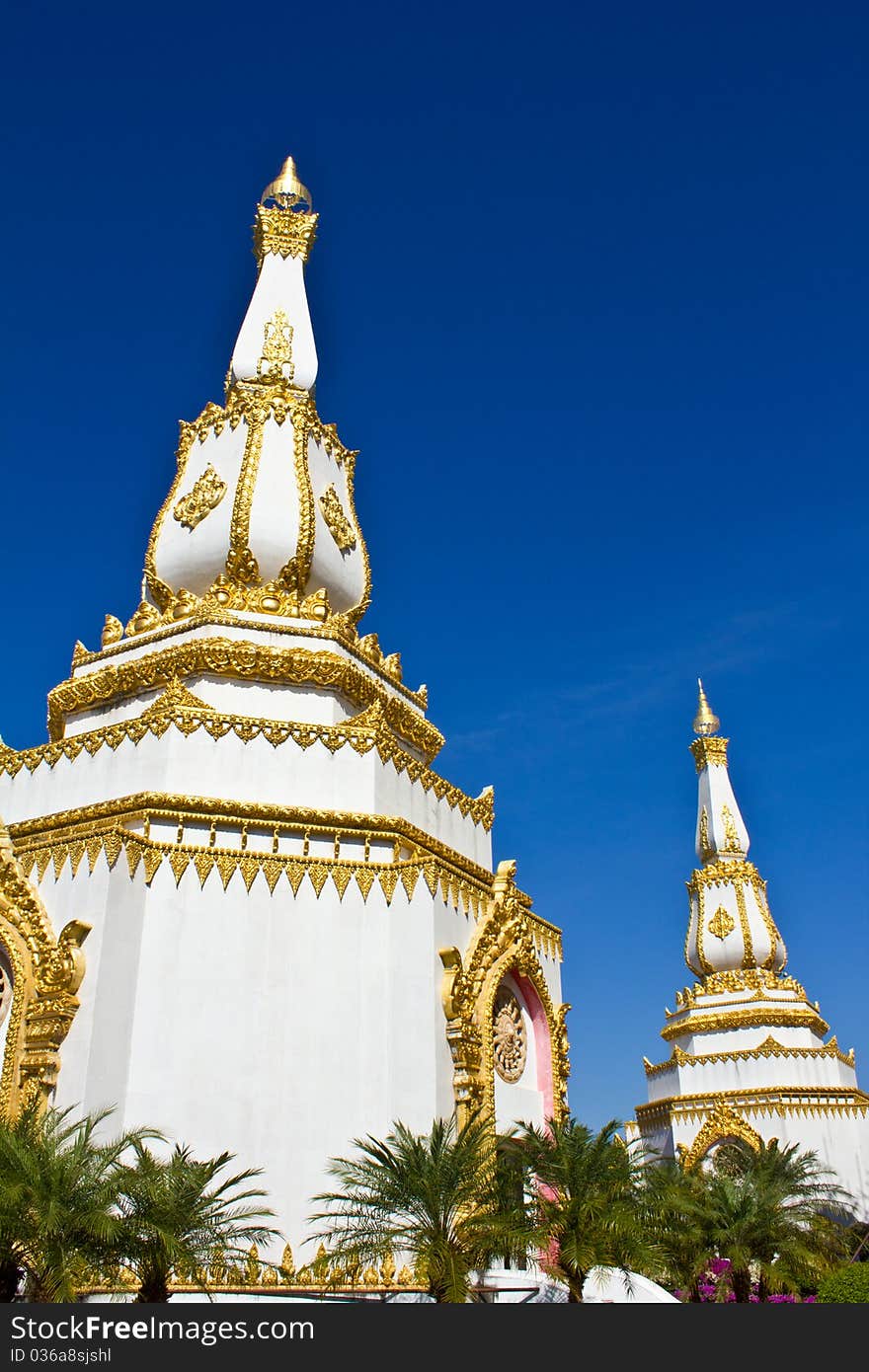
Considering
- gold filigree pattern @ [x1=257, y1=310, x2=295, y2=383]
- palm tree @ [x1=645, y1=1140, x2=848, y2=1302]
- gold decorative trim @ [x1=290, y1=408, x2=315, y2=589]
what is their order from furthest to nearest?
gold filigree pattern @ [x1=257, y1=310, x2=295, y2=383], gold decorative trim @ [x1=290, y1=408, x2=315, y2=589], palm tree @ [x1=645, y1=1140, x2=848, y2=1302]

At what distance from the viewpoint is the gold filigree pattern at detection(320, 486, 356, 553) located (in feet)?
83.8

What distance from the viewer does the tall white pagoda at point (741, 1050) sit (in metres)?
38.1

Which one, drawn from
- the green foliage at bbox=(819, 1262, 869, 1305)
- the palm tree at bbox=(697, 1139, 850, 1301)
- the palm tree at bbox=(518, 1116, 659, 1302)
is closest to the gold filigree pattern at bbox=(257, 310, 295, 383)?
the palm tree at bbox=(518, 1116, 659, 1302)

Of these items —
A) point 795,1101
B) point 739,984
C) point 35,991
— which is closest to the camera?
point 35,991

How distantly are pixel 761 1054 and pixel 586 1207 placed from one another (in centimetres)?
2595

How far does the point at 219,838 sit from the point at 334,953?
270 cm

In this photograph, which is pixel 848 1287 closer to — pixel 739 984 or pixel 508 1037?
pixel 508 1037

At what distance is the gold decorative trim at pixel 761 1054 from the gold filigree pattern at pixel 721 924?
4404mm

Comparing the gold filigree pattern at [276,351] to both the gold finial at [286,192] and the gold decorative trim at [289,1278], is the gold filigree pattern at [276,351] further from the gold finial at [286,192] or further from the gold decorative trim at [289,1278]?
the gold decorative trim at [289,1278]

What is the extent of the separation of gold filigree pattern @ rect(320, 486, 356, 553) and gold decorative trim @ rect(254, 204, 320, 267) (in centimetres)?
751

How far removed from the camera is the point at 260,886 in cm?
1919

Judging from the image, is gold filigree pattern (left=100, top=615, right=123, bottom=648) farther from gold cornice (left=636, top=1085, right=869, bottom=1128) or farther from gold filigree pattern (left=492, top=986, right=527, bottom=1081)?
gold cornice (left=636, top=1085, right=869, bottom=1128)

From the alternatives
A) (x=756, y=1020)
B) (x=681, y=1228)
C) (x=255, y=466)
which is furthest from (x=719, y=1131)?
(x=255, y=466)

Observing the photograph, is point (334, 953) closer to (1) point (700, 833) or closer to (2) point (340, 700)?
(2) point (340, 700)
